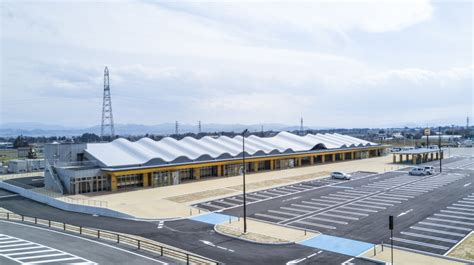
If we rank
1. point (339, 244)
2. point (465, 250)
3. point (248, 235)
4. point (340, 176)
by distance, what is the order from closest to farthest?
point (465, 250)
point (339, 244)
point (248, 235)
point (340, 176)

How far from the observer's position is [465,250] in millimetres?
22047

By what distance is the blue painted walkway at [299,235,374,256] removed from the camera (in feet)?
73.3

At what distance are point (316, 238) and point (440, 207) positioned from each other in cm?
1532

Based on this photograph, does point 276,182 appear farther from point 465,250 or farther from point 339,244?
point 465,250

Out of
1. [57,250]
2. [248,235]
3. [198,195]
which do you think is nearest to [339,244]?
[248,235]

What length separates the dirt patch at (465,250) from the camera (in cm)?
2105

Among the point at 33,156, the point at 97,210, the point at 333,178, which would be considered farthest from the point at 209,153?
the point at 33,156

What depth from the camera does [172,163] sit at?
4875cm

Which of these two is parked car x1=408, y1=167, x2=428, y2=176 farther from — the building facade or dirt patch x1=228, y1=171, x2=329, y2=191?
the building facade

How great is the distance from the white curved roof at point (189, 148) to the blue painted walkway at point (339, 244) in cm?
2749

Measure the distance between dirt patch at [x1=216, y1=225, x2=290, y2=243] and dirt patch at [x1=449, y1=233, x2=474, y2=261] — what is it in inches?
386

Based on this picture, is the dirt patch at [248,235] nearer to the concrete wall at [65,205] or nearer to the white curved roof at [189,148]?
the concrete wall at [65,205]

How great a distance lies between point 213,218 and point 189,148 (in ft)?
85.9

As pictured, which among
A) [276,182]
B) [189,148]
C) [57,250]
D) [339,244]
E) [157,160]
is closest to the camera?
[57,250]
